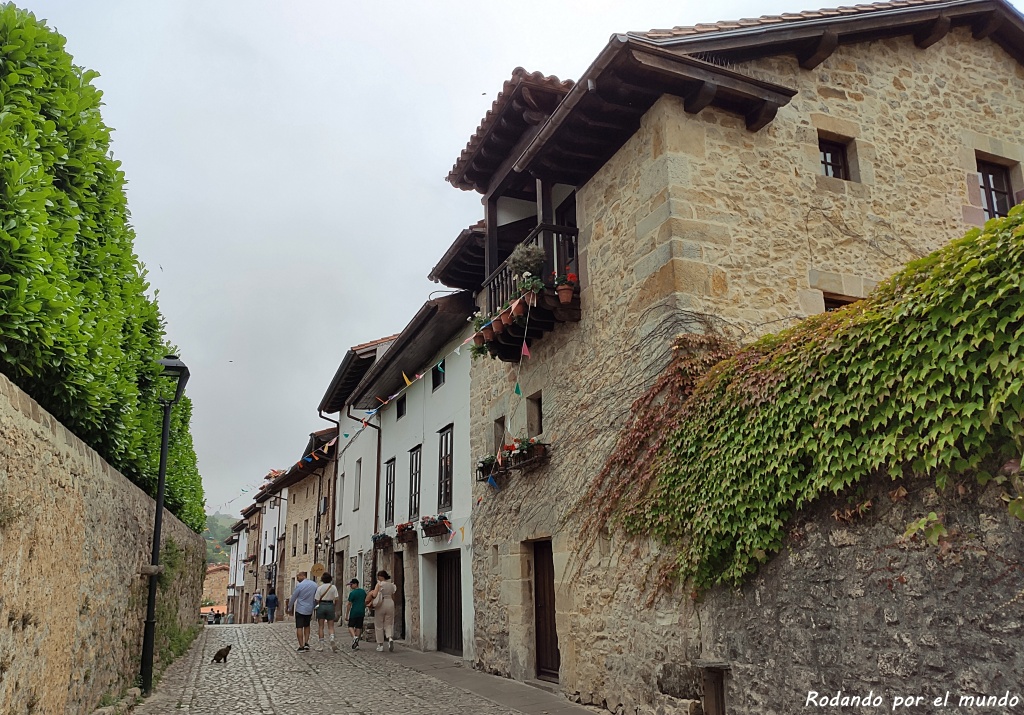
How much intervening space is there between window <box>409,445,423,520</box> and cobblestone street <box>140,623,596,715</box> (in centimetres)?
257

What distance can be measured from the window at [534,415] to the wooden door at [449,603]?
3.87 m

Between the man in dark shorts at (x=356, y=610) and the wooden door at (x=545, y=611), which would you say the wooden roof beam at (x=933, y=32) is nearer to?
the wooden door at (x=545, y=611)

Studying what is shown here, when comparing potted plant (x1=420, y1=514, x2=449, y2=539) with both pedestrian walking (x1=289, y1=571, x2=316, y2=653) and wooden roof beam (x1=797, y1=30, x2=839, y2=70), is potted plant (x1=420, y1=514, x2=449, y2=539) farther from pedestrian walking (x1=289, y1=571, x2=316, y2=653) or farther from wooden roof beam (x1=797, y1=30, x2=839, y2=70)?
wooden roof beam (x1=797, y1=30, x2=839, y2=70)

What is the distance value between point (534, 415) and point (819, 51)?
5.20 m

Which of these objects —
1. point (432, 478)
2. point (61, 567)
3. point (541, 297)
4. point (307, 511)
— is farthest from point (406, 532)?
point (307, 511)

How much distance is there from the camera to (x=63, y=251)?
197 inches

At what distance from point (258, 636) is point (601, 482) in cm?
1290

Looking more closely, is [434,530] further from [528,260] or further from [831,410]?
[831,410]

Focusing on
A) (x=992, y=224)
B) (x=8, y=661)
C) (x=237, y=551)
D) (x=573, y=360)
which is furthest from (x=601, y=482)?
(x=237, y=551)

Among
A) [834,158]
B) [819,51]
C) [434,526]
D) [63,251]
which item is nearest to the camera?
[63,251]

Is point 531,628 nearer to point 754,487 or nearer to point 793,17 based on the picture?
point 754,487

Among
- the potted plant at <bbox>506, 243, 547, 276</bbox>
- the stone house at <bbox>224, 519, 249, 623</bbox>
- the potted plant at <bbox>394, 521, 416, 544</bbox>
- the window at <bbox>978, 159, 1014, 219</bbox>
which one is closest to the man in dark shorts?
the potted plant at <bbox>394, 521, 416, 544</bbox>

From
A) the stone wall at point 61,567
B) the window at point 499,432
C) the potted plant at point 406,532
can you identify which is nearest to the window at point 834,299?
the window at point 499,432

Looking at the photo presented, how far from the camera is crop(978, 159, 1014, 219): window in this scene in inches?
359
